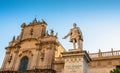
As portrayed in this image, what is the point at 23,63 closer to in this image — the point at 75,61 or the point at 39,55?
the point at 39,55

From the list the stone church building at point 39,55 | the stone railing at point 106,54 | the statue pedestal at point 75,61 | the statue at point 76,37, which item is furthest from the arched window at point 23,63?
the statue pedestal at point 75,61

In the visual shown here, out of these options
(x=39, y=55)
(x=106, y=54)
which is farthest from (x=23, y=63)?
(x=106, y=54)

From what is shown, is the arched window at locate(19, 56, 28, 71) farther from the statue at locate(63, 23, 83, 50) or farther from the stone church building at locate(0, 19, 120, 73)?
the statue at locate(63, 23, 83, 50)

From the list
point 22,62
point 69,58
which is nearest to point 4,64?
point 22,62

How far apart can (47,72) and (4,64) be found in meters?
8.38

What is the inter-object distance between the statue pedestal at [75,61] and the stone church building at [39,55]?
1089cm

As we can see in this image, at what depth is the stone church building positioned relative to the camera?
2072 centimetres

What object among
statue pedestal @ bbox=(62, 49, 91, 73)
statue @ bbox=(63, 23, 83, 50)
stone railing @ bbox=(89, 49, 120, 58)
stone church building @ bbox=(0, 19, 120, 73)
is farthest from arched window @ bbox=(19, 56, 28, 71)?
statue pedestal @ bbox=(62, 49, 91, 73)

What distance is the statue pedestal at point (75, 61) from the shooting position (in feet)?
27.6

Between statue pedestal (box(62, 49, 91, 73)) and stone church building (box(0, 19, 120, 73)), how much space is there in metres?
10.9

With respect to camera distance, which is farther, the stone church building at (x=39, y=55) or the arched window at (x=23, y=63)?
the arched window at (x=23, y=63)

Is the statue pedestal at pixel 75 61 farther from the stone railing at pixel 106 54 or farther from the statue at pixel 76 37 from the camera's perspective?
the stone railing at pixel 106 54

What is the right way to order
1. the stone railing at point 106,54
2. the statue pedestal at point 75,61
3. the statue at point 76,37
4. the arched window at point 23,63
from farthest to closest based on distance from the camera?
the arched window at point 23,63 < the stone railing at point 106,54 < the statue at point 76,37 < the statue pedestal at point 75,61

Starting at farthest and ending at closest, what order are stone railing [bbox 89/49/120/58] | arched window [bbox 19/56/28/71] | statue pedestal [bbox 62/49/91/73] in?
arched window [bbox 19/56/28/71] → stone railing [bbox 89/49/120/58] → statue pedestal [bbox 62/49/91/73]
